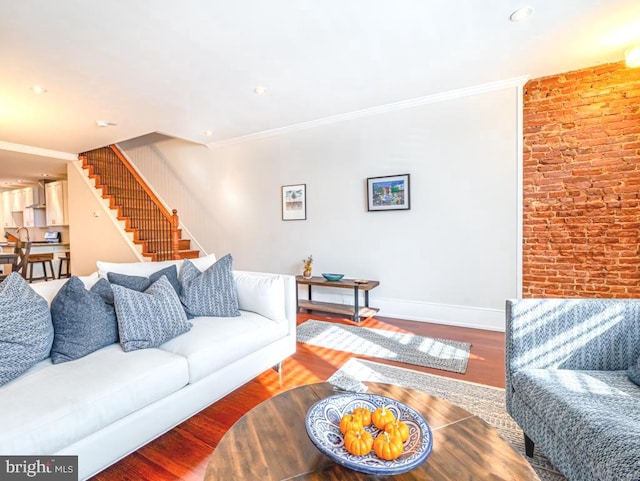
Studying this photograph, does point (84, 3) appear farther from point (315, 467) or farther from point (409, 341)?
point (409, 341)

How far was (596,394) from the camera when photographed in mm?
1285

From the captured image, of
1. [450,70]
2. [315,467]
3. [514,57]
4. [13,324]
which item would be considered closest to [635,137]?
[514,57]

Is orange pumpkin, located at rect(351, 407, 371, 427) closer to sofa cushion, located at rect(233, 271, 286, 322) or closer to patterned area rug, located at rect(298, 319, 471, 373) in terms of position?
sofa cushion, located at rect(233, 271, 286, 322)

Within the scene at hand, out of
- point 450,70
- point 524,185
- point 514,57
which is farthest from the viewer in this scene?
point 524,185

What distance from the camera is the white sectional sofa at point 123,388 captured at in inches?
46.5

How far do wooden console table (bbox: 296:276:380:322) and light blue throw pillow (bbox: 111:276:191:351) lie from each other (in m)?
2.07

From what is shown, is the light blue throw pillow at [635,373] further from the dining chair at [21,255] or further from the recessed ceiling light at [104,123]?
the dining chair at [21,255]

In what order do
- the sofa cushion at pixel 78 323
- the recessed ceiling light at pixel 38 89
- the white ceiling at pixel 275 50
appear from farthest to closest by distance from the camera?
1. the recessed ceiling light at pixel 38 89
2. the white ceiling at pixel 275 50
3. the sofa cushion at pixel 78 323

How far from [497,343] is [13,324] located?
355cm

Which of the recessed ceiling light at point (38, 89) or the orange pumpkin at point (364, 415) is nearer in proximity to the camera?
the orange pumpkin at point (364, 415)

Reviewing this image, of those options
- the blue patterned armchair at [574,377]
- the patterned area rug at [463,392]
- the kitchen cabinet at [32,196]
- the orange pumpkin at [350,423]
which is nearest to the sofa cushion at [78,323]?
the patterned area rug at [463,392]

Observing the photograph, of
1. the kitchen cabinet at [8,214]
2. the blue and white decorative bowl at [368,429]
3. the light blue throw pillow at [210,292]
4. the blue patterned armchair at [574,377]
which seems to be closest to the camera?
the blue and white decorative bowl at [368,429]

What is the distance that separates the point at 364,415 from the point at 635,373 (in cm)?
130

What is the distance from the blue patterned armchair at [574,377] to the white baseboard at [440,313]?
1872 millimetres
